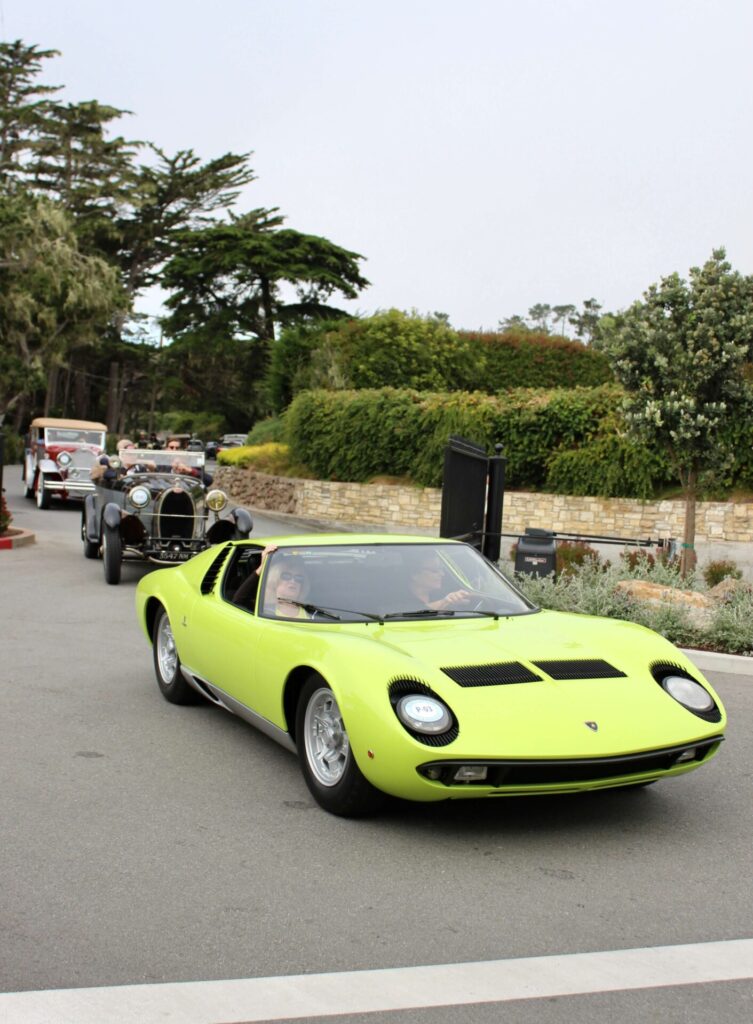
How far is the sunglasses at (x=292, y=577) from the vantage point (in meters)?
6.41

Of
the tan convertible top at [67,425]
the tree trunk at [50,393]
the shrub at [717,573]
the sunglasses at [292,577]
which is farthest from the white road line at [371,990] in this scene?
the tree trunk at [50,393]

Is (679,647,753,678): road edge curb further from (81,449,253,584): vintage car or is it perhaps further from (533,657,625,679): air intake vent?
(81,449,253,584): vintage car

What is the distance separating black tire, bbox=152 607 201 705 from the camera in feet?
25.2

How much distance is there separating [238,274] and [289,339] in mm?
20042

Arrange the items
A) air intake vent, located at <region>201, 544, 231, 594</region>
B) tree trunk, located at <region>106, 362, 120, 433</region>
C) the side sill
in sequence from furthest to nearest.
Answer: tree trunk, located at <region>106, 362, 120, 433</region> → air intake vent, located at <region>201, 544, 231, 594</region> → the side sill

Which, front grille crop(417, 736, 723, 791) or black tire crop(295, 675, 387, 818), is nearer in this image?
front grille crop(417, 736, 723, 791)

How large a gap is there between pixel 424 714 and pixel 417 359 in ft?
104

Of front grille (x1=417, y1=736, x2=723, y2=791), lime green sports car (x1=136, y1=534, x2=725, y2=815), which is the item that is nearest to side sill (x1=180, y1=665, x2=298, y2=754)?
lime green sports car (x1=136, y1=534, x2=725, y2=815)

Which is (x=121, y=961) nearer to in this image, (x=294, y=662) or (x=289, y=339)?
(x=294, y=662)

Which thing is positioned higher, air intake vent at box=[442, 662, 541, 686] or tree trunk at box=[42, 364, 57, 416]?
tree trunk at box=[42, 364, 57, 416]

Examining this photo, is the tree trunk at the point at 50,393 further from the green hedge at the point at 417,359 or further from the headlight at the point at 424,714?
the headlight at the point at 424,714

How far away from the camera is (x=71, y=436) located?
31312 millimetres

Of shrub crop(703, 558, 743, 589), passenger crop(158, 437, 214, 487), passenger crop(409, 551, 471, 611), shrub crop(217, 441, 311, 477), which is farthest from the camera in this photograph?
shrub crop(217, 441, 311, 477)

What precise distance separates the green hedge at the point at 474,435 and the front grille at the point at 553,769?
712 inches
